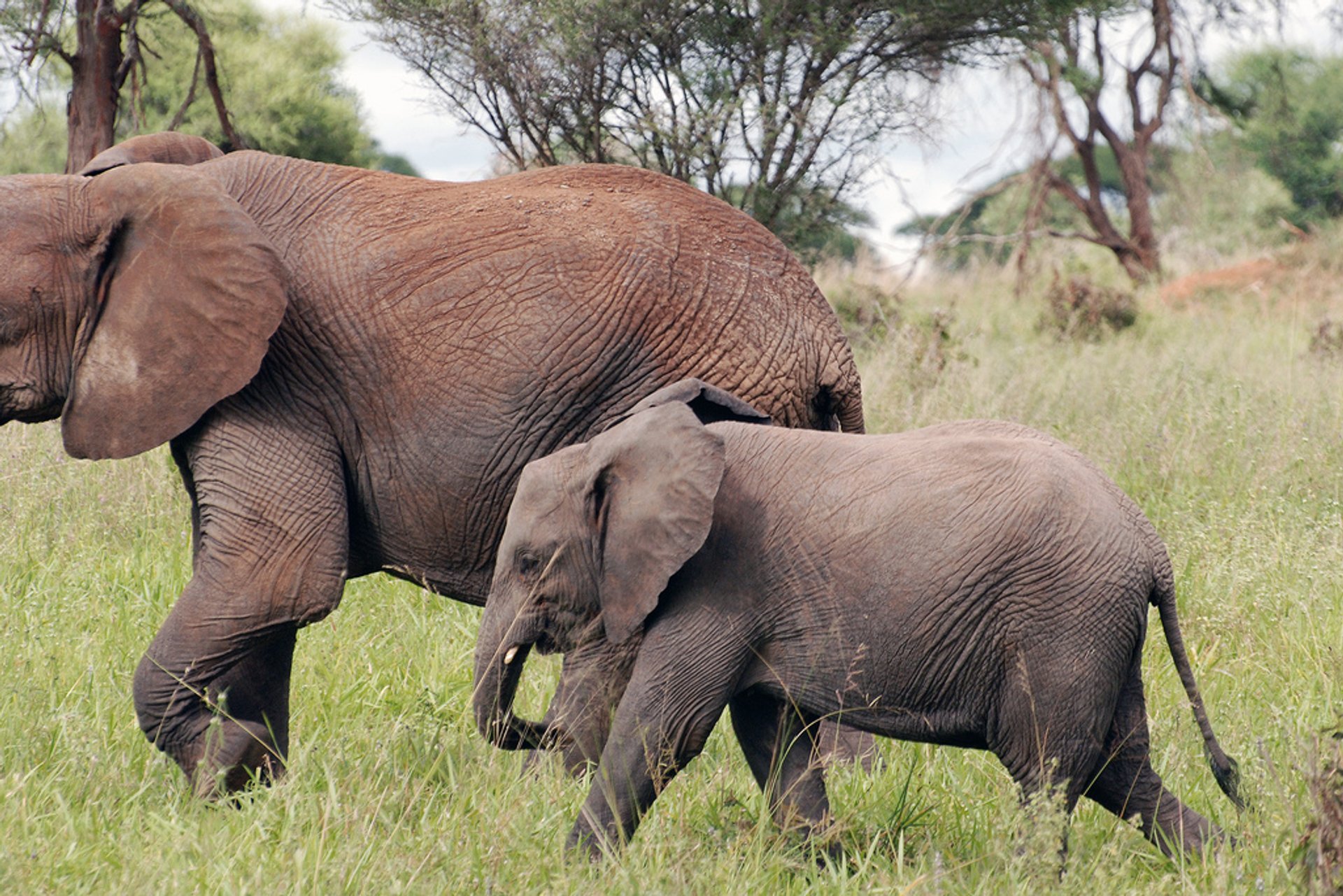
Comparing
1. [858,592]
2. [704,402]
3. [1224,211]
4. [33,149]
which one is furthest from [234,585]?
[1224,211]

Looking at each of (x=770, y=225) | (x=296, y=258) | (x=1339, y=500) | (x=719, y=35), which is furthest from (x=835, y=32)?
(x=296, y=258)

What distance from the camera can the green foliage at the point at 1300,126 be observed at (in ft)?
73.2

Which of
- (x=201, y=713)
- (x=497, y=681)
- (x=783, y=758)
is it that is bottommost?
(x=201, y=713)

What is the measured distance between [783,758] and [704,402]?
878 mm

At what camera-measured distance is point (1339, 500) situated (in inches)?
256

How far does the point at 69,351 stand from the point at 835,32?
483cm

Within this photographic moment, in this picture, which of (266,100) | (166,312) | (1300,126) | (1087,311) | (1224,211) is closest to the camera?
(166,312)

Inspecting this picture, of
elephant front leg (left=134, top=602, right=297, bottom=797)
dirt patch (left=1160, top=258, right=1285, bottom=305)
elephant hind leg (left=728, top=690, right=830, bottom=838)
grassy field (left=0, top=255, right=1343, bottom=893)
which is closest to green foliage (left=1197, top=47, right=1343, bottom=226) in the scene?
dirt patch (left=1160, top=258, right=1285, bottom=305)

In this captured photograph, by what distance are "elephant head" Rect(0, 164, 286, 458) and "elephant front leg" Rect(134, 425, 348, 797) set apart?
0.61 ft

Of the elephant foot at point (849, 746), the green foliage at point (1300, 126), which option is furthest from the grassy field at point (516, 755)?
the green foliage at point (1300, 126)

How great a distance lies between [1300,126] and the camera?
21.9 meters

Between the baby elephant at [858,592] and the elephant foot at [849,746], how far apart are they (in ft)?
2.57

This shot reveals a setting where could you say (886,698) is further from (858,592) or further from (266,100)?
(266,100)

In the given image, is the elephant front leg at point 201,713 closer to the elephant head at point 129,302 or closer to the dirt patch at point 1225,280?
the elephant head at point 129,302
